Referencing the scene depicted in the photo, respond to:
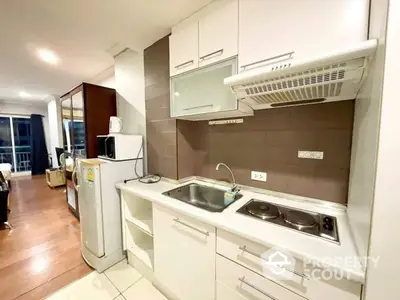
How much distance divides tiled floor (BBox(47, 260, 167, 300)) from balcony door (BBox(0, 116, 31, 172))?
6715 mm

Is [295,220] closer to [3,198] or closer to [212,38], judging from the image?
[212,38]

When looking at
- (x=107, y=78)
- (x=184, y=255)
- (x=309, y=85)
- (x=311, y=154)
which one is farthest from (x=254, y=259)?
(x=107, y=78)

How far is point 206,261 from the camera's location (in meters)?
1.08

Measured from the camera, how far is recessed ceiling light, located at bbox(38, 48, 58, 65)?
88.9 inches

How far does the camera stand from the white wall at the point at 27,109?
17.8 feet

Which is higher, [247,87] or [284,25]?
[284,25]

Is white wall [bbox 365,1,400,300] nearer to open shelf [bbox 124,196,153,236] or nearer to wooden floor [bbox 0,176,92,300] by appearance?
open shelf [bbox 124,196,153,236]

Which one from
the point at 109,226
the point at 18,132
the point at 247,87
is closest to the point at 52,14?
the point at 247,87

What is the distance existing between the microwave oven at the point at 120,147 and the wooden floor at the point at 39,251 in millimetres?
1160

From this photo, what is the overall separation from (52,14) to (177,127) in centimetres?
148

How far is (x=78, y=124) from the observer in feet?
7.94

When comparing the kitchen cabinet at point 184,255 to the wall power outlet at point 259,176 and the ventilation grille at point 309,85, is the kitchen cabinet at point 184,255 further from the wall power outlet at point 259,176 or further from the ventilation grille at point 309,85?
the ventilation grille at point 309,85

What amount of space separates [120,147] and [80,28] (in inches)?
49.2

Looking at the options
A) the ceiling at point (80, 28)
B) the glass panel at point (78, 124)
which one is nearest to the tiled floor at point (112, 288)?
the glass panel at point (78, 124)
